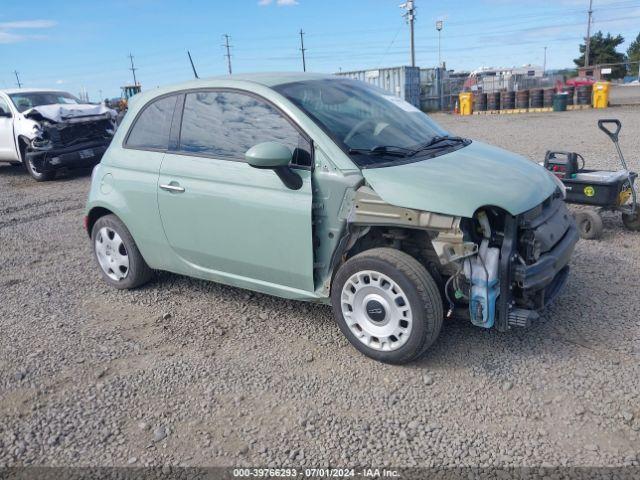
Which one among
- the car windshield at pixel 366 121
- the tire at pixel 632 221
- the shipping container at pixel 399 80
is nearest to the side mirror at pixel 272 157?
the car windshield at pixel 366 121

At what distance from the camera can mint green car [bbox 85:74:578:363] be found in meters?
3.21

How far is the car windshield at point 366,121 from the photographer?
3562 millimetres

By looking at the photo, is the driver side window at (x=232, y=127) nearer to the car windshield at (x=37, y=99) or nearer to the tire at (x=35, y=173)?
the tire at (x=35, y=173)

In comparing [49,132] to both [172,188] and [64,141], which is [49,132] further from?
[172,188]

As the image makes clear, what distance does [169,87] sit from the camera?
4.39 metres

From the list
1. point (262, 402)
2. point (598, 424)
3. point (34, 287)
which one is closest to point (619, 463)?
point (598, 424)

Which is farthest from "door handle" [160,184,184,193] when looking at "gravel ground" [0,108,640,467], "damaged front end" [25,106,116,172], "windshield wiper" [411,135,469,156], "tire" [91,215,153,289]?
"damaged front end" [25,106,116,172]

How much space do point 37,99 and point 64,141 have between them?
1.84m

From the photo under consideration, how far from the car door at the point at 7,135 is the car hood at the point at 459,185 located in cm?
1104

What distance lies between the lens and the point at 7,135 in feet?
38.4

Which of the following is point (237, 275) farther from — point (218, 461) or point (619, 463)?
point (619, 463)

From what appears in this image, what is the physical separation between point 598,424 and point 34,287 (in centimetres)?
498

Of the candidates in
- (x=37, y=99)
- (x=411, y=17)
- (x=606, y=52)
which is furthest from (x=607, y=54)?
(x=37, y=99)

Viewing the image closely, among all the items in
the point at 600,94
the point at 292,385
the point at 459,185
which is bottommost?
the point at 600,94
